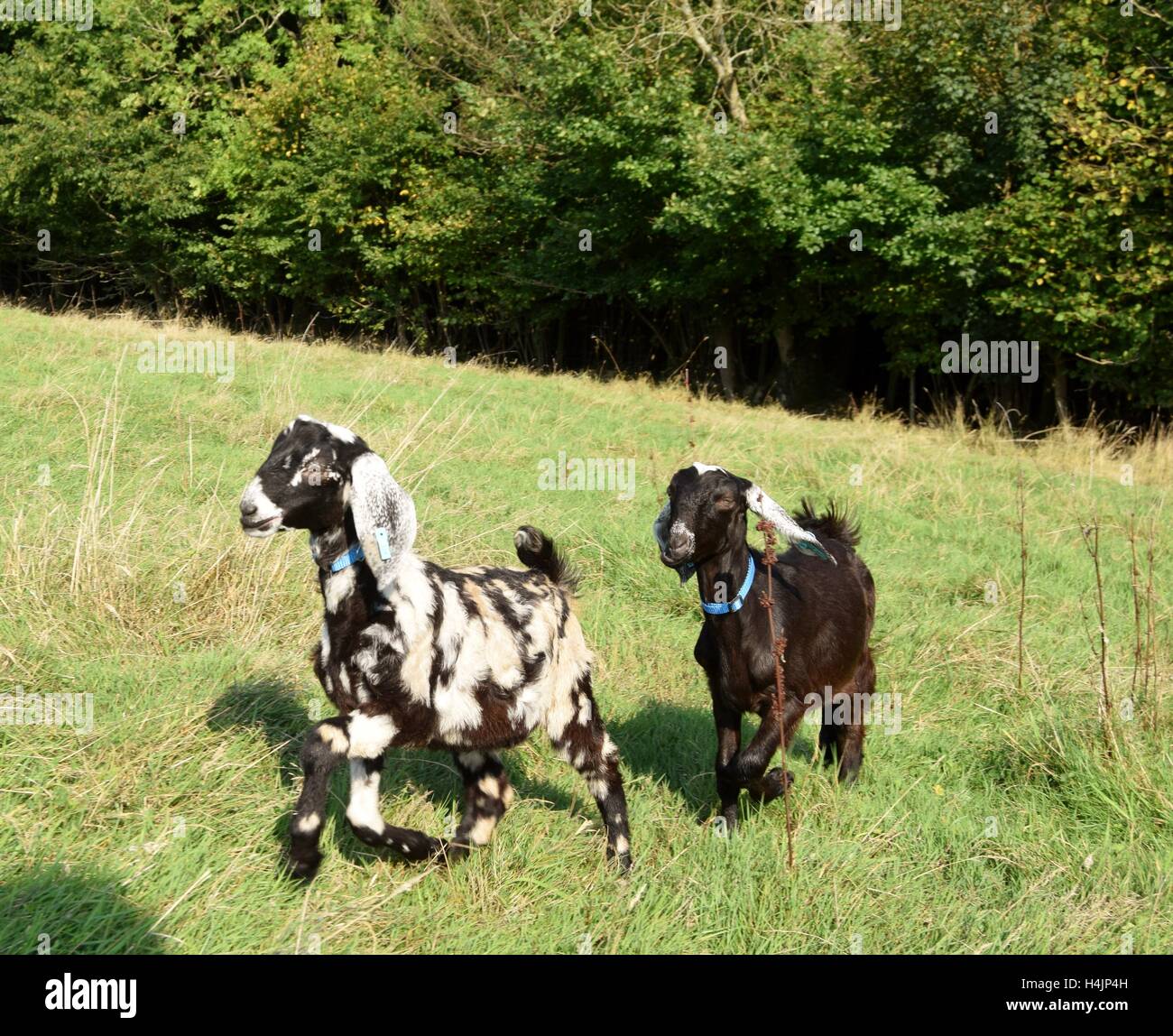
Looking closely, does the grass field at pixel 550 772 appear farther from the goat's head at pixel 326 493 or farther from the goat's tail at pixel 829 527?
the goat's head at pixel 326 493

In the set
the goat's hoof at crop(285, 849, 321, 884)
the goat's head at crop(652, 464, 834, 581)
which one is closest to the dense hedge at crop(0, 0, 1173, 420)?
the goat's head at crop(652, 464, 834, 581)

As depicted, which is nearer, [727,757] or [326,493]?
[326,493]

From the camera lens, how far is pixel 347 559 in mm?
4461

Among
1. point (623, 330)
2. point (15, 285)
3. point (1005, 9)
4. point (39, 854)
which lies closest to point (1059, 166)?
point (1005, 9)

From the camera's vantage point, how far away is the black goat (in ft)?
17.6

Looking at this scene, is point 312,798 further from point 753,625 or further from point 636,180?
point 636,180

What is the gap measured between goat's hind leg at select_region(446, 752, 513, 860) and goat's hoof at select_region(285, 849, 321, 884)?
2.66 ft

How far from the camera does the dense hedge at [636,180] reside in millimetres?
19859

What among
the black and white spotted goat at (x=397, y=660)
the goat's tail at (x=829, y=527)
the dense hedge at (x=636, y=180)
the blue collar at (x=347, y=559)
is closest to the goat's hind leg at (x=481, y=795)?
the black and white spotted goat at (x=397, y=660)

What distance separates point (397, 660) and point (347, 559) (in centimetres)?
43

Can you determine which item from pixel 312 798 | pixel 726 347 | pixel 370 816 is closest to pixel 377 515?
pixel 312 798

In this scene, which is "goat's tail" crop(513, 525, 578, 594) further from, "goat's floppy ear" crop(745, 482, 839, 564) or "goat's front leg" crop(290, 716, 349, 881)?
"goat's front leg" crop(290, 716, 349, 881)

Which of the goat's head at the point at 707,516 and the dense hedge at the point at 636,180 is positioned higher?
the dense hedge at the point at 636,180
